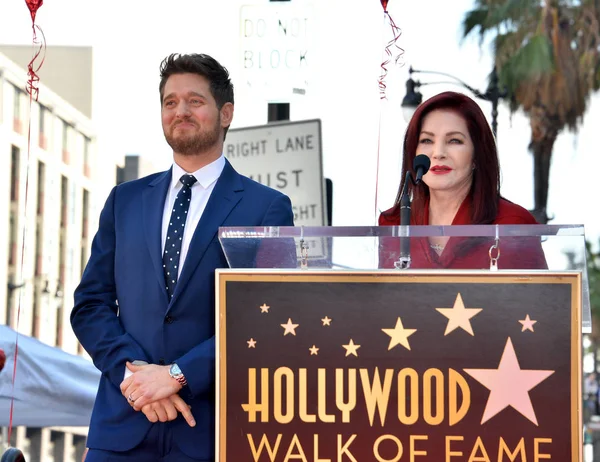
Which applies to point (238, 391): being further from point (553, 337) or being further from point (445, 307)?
point (553, 337)

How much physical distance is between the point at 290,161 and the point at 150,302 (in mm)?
4662

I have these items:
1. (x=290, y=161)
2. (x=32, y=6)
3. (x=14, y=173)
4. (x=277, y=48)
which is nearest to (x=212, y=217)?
(x=32, y=6)

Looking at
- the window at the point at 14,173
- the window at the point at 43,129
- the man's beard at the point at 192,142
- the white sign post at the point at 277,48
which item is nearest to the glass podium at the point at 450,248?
the man's beard at the point at 192,142

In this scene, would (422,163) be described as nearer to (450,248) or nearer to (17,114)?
(450,248)

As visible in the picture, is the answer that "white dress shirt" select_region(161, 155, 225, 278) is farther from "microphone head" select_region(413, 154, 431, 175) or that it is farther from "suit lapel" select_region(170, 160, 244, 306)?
"microphone head" select_region(413, 154, 431, 175)

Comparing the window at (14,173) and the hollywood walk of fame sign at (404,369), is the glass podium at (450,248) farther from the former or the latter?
the window at (14,173)

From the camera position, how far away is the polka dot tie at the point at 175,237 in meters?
3.78

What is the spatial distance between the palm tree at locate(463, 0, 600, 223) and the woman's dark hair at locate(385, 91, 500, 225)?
19125 millimetres

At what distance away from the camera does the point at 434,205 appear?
4.05m

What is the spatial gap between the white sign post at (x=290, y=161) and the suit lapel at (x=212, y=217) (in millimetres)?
4132

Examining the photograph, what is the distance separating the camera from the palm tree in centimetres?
2302

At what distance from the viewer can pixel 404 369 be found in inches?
119

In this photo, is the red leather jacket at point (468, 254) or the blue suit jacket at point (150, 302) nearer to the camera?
the red leather jacket at point (468, 254)

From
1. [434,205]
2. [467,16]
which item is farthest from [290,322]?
[467,16]
